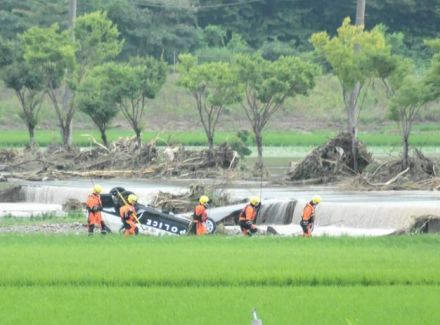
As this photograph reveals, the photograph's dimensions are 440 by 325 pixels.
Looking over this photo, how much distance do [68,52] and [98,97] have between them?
2353 millimetres

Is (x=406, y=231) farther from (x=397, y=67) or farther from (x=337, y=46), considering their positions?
(x=337, y=46)

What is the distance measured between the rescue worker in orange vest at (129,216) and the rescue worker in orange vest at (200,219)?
1276mm

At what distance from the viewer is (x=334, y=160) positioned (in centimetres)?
4653

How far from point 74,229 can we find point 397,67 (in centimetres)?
1710

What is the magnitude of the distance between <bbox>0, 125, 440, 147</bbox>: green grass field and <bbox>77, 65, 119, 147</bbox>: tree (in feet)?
41.4

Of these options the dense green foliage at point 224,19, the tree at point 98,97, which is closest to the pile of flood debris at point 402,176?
the tree at point 98,97

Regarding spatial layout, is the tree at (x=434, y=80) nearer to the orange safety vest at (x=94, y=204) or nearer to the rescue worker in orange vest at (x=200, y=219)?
the rescue worker in orange vest at (x=200, y=219)

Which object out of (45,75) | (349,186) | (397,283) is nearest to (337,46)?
(349,186)

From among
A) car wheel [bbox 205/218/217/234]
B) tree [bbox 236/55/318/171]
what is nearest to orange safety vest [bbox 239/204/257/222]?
car wheel [bbox 205/218/217/234]

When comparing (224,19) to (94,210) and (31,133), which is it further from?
(94,210)

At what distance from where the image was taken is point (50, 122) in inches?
3438

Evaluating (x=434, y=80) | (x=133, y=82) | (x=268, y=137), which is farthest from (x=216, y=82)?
(x=268, y=137)

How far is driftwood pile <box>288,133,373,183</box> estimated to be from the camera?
46469mm

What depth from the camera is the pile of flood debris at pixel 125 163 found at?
5100 cm
